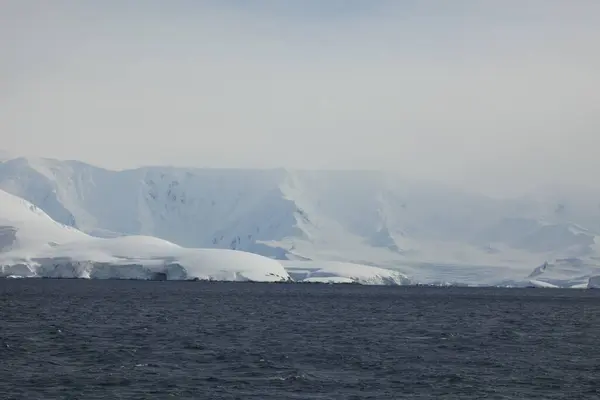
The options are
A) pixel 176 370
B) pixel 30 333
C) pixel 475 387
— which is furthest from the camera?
pixel 30 333

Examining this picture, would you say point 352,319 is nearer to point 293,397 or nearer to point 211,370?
point 211,370

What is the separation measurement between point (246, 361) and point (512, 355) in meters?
15.1

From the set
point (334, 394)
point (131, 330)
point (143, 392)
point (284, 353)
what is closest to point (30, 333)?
point (131, 330)

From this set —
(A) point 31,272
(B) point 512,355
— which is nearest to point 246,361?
(B) point 512,355

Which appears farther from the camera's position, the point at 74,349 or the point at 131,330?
the point at 131,330

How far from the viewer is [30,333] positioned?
186ft

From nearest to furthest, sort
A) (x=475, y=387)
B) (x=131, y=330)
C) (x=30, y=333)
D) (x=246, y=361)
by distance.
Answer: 1. (x=475, y=387)
2. (x=246, y=361)
3. (x=30, y=333)
4. (x=131, y=330)

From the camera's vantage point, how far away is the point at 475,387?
3878cm

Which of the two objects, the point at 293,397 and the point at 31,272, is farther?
the point at 31,272

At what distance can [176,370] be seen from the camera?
41.7m

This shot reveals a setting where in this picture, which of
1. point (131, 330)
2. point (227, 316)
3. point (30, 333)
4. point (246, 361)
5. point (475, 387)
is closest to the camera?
point (475, 387)

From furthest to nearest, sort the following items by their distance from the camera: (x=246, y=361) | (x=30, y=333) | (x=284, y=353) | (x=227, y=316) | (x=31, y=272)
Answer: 1. (x=31, y=272)
2. (x=227, y=316)
3. (x=30, y=333)
4. (x=284, y=353)
5. (x=246, y=361)

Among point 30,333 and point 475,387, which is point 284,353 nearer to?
point 475,387

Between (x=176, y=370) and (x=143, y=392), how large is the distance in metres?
5.93
